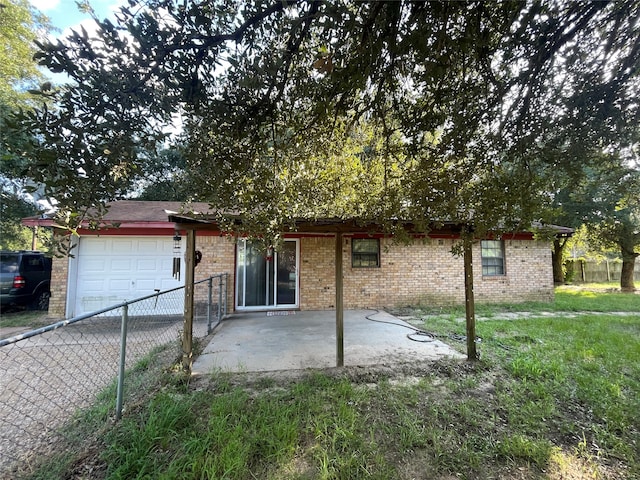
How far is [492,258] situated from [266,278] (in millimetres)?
7409

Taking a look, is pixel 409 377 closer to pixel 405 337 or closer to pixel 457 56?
pixel 405 337

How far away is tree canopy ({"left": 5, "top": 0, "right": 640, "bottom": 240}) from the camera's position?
2260mm

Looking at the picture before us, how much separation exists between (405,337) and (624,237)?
1494cm

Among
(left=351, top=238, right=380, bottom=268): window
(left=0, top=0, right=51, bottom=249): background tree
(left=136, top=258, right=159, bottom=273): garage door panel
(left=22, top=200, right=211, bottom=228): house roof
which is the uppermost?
(left=0, top=0, right=51, bottom=249): background tree

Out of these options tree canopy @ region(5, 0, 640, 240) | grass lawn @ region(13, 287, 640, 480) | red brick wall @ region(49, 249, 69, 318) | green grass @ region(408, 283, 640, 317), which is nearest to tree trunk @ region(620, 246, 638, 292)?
green grass @ region(408, 283, 640, 317)

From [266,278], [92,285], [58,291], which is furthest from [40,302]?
[266,278]

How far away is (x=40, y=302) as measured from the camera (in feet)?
28.5

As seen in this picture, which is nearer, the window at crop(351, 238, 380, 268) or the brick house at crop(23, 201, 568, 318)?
the brick house at crop(23, 201, 568, 318)

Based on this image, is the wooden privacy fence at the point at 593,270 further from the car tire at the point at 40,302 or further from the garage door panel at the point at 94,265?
the car tire at the point at 40,302

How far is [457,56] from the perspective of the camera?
3035 millimetres

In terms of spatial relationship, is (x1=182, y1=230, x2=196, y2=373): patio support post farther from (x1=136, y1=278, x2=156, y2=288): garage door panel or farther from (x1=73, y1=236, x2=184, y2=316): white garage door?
(x1=136, y1=278, x2=156, y2=288): garage door panel

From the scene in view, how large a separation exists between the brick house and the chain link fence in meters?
0.66

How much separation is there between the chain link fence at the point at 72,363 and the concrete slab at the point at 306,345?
2.18 ft

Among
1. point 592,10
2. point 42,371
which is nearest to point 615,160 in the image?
point 592,10
